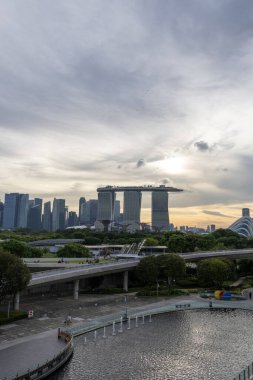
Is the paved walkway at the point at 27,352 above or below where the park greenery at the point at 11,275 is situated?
below

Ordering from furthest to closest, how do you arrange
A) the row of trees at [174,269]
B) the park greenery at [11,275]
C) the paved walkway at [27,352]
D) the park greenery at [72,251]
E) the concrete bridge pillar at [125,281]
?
the park greenery at [72,251] < the concrete bridge pillar at [125,281] < the row of trees at [174,269] < the park greenery at [11,275] < the paved walkway at [27,352]

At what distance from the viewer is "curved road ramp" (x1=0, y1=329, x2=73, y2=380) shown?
2991 centimetres

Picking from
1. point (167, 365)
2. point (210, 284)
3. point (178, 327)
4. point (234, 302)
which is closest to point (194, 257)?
point (210, 284)

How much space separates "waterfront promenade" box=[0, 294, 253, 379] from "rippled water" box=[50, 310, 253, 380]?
9.92ft

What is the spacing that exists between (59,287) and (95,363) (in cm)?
4477

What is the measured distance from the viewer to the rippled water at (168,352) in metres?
31.7

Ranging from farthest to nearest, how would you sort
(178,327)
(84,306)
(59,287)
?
1. (59,287)
2. (84,306)
3. (178,327)

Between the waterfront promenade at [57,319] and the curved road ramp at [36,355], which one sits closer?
the curved road ramp at [36,355]

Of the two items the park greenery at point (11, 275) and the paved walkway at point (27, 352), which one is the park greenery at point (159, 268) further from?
the paved walkway at point (27, 352)

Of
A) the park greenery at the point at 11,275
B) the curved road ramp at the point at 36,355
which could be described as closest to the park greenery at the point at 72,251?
the park greenery at the point at 11,275

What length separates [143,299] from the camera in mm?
67250

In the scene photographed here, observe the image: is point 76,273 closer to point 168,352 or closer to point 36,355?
point 36,355

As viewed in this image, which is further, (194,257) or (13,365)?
(194,257)

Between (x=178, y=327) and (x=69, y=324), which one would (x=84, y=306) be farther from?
(x=178, y=327)
